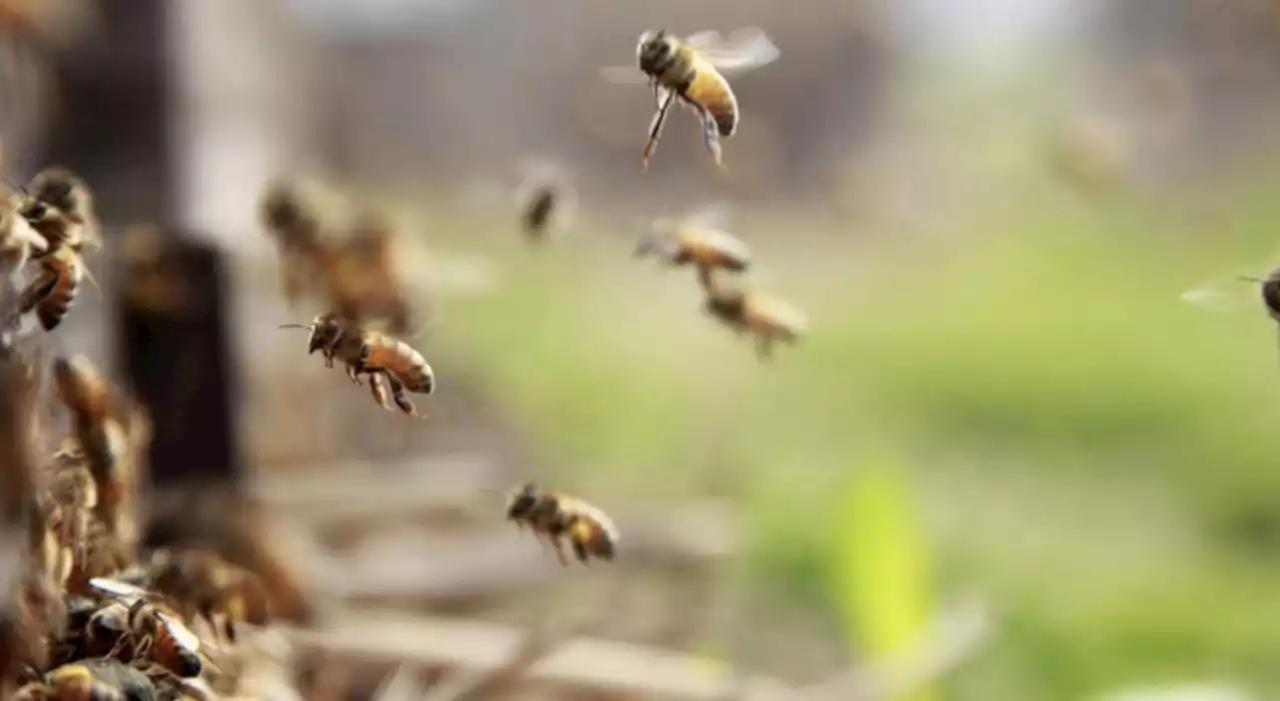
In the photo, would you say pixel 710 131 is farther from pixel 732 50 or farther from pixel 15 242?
pixel 15 242

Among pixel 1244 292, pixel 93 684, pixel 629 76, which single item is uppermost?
pixel 629 76

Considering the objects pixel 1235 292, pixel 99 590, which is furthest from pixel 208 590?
pixel 1235 292

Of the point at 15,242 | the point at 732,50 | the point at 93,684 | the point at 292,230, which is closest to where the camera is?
the point at 93,684

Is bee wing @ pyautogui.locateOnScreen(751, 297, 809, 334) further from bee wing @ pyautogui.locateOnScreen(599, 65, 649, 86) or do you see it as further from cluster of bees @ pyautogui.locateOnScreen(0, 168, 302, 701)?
cluster of bees @ pyautogui.locateOnScreen(0, 168, 302, 701)

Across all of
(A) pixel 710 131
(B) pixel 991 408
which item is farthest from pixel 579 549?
(B) pixel 991 408

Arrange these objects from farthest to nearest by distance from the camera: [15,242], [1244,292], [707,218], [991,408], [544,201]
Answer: [991,408] → [544,201] → [707,218] → [1244,292] → [15,242]

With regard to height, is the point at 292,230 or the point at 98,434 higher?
the point at 292,230

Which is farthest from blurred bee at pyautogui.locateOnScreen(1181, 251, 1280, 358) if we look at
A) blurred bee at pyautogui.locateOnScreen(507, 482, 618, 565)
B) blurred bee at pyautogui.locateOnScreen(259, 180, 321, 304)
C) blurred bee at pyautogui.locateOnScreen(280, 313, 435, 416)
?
blurred bee at pyautogui.locateOnScreen(259, 180, 321, 304)

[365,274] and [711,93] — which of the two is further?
[365,274]

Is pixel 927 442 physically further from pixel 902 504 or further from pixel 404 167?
pixel 404 167
